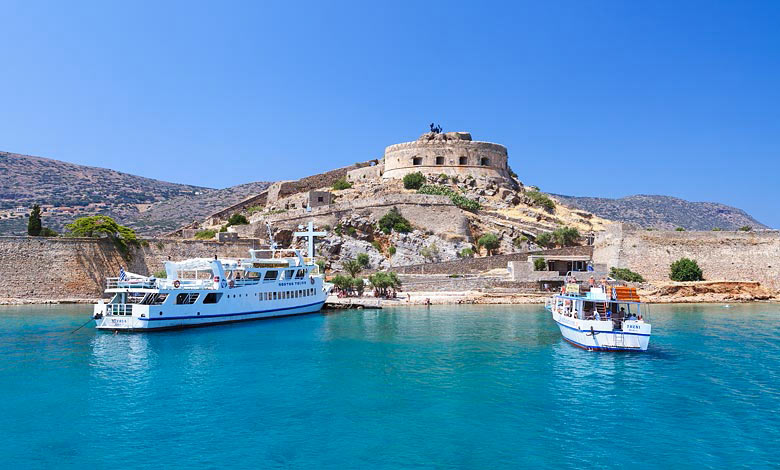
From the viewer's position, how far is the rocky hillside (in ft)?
361

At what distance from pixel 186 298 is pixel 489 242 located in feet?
62.5

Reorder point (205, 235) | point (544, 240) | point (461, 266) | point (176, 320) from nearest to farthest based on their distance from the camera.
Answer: point (176, 320)
point (461, 266)
point (544, 240)
point (205, 235)

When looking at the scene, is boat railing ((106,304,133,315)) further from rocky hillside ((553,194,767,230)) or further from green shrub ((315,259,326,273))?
rocky hillside ((553,194,767,230))

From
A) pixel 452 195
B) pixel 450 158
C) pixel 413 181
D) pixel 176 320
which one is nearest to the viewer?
pixel 176 320

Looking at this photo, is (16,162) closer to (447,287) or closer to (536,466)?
(447,287)

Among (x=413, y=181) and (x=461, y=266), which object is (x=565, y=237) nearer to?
(x=461, y=266)

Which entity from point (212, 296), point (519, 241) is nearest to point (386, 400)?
point (212, 296)

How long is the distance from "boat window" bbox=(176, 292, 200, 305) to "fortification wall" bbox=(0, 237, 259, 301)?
10.1 metres

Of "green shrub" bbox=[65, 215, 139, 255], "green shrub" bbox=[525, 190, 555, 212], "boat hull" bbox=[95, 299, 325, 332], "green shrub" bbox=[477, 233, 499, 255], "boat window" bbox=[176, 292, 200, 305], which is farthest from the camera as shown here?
"green shrub" bbox=[525, 190, 555, 212]

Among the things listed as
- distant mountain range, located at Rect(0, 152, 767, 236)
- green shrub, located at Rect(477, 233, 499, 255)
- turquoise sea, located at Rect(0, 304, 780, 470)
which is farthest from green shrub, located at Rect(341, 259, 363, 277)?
distant mountain range, located at Rect(0, 152, 767, 236)

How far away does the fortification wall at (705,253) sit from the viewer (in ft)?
112

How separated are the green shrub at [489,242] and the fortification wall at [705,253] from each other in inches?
254

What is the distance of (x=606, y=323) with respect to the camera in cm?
1900

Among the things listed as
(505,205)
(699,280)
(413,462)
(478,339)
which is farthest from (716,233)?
(413,462)
